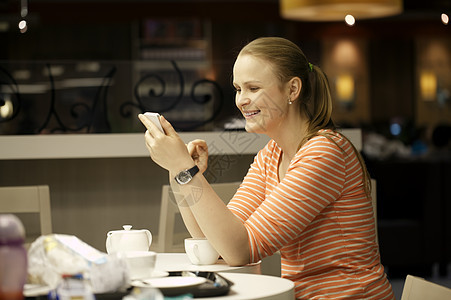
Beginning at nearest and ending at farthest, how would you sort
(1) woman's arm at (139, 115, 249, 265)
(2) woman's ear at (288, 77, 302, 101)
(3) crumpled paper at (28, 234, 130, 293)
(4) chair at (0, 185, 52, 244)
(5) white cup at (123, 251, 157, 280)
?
(3) crumpled paper at (28, 234, 130, 293)
(5) white cup at (123, 251, 157, 280)
(1) woman's arm at (139, 115, 249, 265)
(2) woman's ear at (288, 77, 302, 101)
(4) chair at (0, 185, 52, 244)

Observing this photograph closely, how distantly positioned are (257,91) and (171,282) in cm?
59

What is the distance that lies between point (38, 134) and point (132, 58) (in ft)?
22.3

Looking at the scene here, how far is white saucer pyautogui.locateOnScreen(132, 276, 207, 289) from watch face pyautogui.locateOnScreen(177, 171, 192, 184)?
0.89ft

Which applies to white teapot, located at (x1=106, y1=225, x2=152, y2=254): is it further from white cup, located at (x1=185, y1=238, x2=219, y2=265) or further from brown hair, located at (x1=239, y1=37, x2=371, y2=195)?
brown hair, located at (x1=239, y1=37, x2=371, y2=195)

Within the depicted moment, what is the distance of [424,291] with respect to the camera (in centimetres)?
142

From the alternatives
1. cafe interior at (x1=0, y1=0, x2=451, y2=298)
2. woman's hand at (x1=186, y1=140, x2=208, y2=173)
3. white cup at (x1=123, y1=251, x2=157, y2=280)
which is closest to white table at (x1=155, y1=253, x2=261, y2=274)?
white cup at (x1=123, y1=251, x2=157, y2=280)

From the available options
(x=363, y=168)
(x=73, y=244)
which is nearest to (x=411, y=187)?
(x=363, y=168)

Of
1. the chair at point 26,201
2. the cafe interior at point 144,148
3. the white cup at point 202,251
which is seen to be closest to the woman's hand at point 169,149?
the white cup at point 202,251

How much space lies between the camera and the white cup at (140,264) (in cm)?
132

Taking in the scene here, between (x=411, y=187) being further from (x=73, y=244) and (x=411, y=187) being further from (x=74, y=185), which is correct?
(x=73, y=244)

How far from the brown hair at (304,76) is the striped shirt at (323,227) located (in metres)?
0.05

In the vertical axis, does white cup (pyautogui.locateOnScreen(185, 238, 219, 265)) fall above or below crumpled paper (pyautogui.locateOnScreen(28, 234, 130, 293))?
below

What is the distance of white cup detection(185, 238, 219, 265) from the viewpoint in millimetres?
1554

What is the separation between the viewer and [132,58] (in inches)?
403
